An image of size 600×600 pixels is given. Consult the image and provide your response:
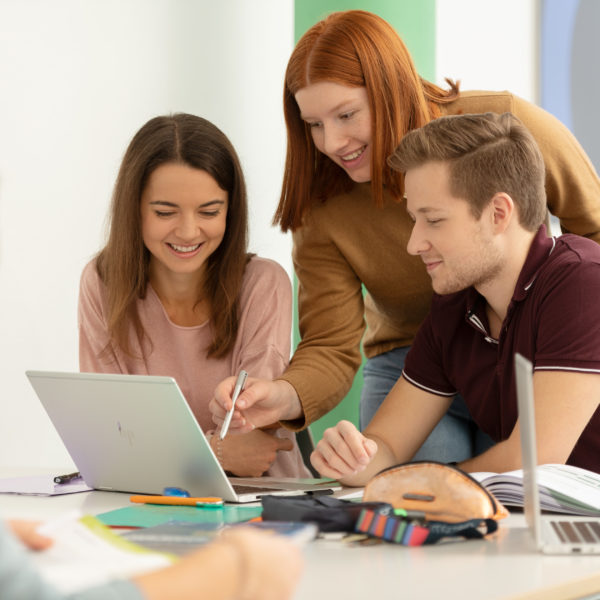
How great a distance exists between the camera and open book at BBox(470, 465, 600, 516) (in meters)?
1.26

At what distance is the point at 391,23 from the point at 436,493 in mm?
2414

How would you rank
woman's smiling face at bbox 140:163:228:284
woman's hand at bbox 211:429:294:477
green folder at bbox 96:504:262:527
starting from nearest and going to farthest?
green folder at bbox 96:504:262:527, woman's hand at bbox 211:429:294:477, woman's smiling face at bbox 140:163:228:284

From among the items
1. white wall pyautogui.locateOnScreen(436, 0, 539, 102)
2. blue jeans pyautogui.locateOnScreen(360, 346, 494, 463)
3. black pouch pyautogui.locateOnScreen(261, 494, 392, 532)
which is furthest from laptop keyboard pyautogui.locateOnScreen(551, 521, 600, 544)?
white wall pyautogui.locateOnScreen(436, 0, 539, 102)

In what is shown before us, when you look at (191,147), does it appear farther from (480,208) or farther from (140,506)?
(140,506)

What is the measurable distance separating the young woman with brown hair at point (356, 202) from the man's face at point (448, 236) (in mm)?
231

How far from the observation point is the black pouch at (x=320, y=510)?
112 cm

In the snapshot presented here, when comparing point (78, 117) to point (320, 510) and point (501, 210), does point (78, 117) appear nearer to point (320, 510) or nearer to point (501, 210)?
point (501, 210)

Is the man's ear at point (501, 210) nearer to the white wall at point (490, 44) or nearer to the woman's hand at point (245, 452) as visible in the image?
the woman's hand at point (245, 452)

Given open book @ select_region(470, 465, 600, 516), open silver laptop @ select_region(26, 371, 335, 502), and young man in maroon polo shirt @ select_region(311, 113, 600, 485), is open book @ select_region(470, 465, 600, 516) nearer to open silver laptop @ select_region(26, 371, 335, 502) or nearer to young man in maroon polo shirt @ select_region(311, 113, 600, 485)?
young man in maroon polo shirt @ select_region(311, 113, 600, 485)

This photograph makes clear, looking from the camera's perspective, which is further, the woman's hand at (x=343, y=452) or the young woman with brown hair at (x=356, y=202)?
the young woman with brown hair at (x=356, y=202)

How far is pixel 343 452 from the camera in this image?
1505mm

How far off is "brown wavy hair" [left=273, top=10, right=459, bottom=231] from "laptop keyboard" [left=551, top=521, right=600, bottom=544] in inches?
38.5

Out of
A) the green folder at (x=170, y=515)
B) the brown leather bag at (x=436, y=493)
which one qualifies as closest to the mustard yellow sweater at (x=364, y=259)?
the green folder at (x=170, y=515)

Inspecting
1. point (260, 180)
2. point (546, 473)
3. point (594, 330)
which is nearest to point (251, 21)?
point (260, 180)
